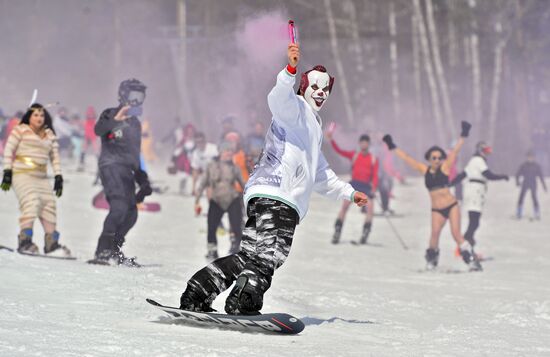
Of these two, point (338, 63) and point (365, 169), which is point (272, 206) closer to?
point (365, 169)

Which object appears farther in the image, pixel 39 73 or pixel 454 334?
pixel 39 73

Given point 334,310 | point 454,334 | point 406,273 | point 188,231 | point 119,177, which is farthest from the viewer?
point 188,231

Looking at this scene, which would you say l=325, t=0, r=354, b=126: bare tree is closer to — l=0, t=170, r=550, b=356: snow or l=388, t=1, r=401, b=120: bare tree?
l=388, t=1, r=401, b=120: bare tree

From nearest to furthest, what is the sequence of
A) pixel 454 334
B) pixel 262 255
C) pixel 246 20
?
1. pixel 262 255
2. pixel 454 334
3. pixel 246 20

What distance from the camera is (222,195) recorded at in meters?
11.5

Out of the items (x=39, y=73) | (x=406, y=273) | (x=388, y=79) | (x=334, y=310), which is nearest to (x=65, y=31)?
(x=39, y=73)

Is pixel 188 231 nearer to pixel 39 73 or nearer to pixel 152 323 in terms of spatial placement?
pixel 152 323

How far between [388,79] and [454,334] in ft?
106

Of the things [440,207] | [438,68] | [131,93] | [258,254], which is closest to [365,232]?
[440,207]

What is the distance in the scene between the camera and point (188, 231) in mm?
15258

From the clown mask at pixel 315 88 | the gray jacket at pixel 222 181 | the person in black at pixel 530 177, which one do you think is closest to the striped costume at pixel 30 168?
the gray jacket at pixel 222 181

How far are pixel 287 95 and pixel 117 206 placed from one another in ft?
13.0

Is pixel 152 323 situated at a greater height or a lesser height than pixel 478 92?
lesser

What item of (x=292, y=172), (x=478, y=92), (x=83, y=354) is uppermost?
(x=478, y=92)
